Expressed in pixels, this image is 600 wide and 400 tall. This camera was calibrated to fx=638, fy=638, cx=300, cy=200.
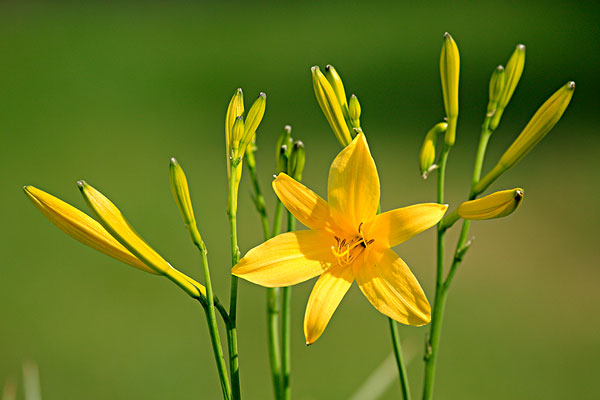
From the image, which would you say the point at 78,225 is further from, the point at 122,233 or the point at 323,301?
the point at 323,301

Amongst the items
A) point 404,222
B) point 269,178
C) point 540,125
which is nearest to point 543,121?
point 540,125

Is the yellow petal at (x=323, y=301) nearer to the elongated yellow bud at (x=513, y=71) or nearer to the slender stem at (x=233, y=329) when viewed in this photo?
the slender stem at (x=233, y=329)

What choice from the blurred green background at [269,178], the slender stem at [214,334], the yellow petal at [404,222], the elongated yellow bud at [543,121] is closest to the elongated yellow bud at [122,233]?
the slender stem at [214,334]

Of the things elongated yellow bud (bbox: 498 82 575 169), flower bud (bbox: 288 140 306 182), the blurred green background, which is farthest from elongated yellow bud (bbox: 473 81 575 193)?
the blurred green background

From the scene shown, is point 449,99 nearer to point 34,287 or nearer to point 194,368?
point 194,368

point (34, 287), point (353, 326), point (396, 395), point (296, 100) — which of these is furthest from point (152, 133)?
point (396, 395)

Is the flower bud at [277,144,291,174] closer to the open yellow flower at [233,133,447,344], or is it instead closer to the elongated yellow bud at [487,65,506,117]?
the open yellow flower at [233,133,447,344]
